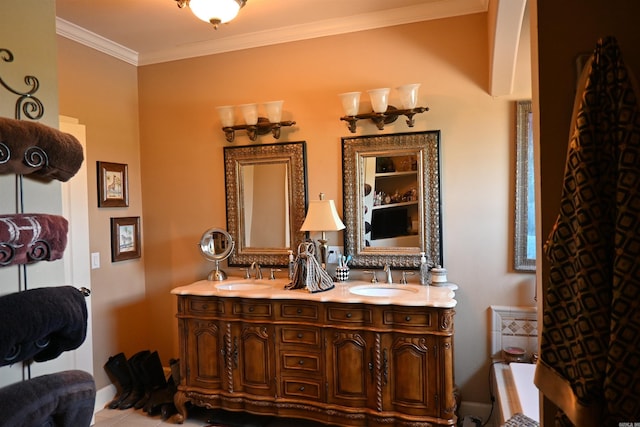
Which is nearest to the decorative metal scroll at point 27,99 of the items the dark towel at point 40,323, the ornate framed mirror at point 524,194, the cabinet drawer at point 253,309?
the dark towel at point 40,323

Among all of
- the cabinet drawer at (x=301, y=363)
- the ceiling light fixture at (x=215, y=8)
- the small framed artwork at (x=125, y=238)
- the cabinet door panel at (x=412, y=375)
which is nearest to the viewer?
the ceiling light fixture at (x=215, y=8)

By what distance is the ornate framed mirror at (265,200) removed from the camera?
3.15 meters

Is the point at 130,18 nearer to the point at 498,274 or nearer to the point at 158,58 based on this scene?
the point at 158,58

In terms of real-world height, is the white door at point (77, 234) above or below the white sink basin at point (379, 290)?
above

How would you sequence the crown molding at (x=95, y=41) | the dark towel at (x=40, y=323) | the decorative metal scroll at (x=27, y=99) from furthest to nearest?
the crown molding at (x=95, y=41)
the decorative metal scroll at (x=27, y=99)
the dark towel at (x=40, y=323)

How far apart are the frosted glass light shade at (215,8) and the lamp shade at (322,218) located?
1.31m

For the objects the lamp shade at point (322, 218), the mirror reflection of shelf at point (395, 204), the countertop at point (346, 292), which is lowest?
the countertop at point (346, 292)

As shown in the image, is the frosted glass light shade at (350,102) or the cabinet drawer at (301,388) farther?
the frosted glass light shade at (350,102)

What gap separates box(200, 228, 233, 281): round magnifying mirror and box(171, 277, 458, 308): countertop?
10cm

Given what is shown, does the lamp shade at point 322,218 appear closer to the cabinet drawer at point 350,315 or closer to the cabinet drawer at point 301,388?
the cabinet drawer at point 350,315

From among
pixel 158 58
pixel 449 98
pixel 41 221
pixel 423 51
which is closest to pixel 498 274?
pixel 449 98

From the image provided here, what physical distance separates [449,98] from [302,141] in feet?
3.61

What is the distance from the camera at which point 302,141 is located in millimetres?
3143

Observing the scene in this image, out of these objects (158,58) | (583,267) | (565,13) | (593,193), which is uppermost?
(158,58)
